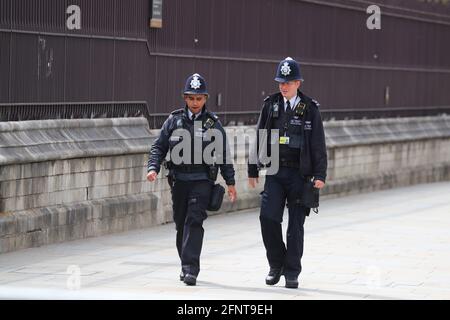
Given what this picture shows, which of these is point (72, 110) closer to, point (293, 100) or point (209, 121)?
point (209, 121)

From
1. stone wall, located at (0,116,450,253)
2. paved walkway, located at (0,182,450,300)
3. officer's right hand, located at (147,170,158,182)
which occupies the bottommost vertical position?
paved walkway, located at (0,182,450,300)

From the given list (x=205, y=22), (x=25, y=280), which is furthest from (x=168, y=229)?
(x=25, y=280)

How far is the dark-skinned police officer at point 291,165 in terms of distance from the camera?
38.5 feet

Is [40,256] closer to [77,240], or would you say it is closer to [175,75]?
[77,240]

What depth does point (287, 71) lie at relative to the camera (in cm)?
1184

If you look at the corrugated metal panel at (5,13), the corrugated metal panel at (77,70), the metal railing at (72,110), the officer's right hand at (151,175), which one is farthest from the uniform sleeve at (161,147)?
the corrugated metal panel at (77,70)

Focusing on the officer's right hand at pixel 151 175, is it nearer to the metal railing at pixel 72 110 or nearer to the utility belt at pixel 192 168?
the utility belt at pixel 192 168

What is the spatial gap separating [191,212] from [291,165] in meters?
0.96

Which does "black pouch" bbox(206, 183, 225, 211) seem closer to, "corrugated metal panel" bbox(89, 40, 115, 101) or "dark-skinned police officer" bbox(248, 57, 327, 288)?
"dark-skinned police officer" bbox(248, 57, 327, 288)

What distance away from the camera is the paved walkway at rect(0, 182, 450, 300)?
11352 millimetres

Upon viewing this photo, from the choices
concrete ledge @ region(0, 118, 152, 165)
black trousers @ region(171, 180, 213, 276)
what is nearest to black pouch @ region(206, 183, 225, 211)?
black trousers @ region(171, 180, 213, 276)

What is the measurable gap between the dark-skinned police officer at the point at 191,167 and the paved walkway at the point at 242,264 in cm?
46

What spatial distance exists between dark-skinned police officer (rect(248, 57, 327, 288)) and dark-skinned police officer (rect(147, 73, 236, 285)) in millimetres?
421

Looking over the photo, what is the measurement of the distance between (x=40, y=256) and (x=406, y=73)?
47.2 feet
